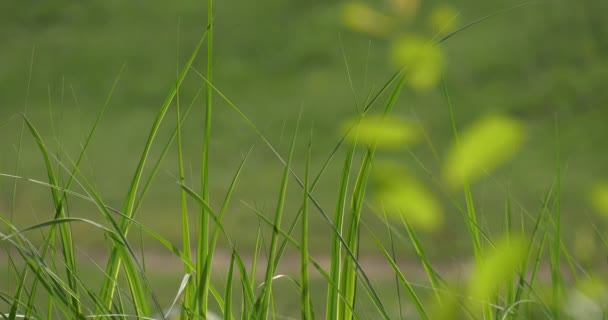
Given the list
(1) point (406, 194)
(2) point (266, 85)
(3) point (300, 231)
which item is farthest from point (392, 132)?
(2) point (266, 85)

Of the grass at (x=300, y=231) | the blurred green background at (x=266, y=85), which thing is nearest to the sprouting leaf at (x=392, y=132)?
the grass at (x=300, y=231)

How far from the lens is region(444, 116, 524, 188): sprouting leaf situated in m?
0.58

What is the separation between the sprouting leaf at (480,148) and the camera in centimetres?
58

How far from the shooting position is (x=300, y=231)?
23.9 feet

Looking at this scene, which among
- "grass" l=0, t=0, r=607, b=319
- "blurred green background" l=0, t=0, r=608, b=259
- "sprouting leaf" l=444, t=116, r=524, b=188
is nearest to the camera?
"sprouting leaf" l=444, t=116, r=524, b=188

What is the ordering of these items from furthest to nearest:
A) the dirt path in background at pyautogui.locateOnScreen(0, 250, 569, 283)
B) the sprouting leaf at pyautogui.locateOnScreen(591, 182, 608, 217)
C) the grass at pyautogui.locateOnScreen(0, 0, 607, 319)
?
the dirt path in background at pyautogui.locateOnScreen(0, 250, 569, 283)
the sprouting leaf at pyautogui.locateOnScreen(591, 182, 608, 217)
the grass at pyautogui.locateOnScreen(0, 0, 607, 319)

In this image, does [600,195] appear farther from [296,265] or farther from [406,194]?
[296,265]

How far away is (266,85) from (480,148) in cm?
873

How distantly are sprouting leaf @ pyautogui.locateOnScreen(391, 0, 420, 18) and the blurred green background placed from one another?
21.5 ft

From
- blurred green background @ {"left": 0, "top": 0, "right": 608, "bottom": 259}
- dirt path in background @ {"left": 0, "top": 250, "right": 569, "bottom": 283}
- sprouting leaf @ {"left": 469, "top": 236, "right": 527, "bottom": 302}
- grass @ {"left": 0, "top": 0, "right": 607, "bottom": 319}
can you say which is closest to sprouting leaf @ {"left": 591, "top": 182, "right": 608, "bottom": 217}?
grass @ {"left": 0, "top": 0, "right": 607, "bottom": 319}

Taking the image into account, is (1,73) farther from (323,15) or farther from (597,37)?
(597,37)

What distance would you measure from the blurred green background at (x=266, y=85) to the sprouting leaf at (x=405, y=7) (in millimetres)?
6540

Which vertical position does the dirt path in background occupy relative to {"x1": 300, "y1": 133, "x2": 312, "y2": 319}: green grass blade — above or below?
below

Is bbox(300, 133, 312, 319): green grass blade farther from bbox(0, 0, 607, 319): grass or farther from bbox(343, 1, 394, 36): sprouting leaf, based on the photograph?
bbox(343, 1, 394, 36): sprouting leaf
